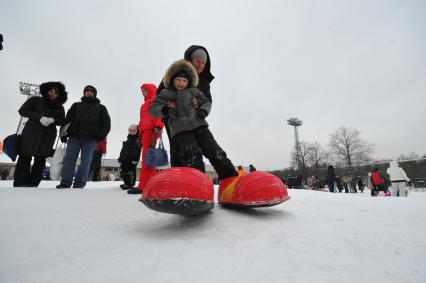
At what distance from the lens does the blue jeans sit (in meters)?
3.61

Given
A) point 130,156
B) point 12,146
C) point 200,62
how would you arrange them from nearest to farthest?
point 200,62 < point 12,146 < point 130,156

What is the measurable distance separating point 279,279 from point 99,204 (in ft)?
6.03

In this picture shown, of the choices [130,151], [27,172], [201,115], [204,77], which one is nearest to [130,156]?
[130,151]

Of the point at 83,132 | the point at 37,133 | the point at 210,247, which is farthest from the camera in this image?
the point at 83,132

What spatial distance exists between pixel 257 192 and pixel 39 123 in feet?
12.0

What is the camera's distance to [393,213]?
1.88m

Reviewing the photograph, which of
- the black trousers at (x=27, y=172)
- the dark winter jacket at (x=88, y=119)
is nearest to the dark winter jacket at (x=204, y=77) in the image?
the dark winter jacket at (x=88, y=119)

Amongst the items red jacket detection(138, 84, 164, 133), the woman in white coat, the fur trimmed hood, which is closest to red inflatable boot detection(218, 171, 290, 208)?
the fur trimmed hood

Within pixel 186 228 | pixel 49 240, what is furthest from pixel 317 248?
pixel 49 240

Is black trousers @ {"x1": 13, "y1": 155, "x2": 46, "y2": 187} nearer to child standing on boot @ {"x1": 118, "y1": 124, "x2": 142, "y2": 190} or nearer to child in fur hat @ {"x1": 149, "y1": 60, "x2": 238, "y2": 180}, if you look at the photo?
child standing on boot @ {"x1": 118, "y1": 124, "x2": 142, "y2": 190}

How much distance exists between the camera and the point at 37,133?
3.43 m

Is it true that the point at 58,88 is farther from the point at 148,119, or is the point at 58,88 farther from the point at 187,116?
the point at 187,116

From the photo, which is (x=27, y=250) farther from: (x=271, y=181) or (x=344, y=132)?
(x=344, y=132)

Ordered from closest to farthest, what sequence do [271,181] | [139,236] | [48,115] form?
[139,236] < [271,181] < [48,115]
